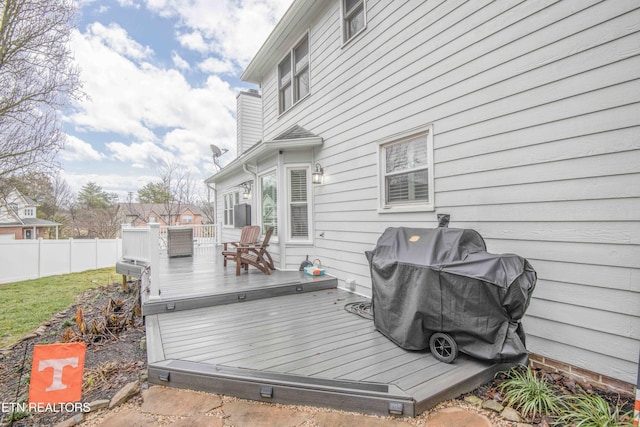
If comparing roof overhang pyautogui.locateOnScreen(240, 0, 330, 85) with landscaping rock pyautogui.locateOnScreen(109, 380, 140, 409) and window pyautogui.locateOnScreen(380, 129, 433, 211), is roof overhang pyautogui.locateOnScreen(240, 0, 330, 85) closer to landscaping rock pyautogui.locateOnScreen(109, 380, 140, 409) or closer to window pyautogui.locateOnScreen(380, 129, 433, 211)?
window pyautogui.locateOnScreen(380, 129, 433, 211)

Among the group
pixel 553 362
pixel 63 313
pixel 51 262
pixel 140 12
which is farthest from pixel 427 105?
pixel 51 262

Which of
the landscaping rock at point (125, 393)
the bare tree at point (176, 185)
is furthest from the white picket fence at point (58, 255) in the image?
the bare tree at point (176, 185)

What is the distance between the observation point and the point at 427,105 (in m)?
3.72

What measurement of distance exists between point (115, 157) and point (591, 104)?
3728cm

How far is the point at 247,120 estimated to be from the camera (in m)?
11.5

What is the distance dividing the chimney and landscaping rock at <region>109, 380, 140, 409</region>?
9.59m

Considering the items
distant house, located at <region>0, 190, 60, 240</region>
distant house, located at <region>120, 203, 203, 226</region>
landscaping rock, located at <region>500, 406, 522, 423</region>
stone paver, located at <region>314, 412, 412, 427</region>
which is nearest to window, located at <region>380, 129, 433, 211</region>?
landscaping rock, located at <region>500, 406, 522, 423</region>

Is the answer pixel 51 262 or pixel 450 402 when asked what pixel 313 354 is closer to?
pixel 450 402

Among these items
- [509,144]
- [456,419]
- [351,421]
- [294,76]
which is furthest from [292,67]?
[456,419]

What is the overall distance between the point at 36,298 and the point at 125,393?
7061 mm

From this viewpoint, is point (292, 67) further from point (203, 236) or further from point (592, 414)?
point (203, 236)

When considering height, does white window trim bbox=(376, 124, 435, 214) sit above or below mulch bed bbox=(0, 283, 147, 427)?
above

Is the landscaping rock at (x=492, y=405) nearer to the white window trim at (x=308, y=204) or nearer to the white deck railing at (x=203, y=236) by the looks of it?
the white window trim at (x=308, y=204)

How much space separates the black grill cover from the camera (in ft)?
7.50
